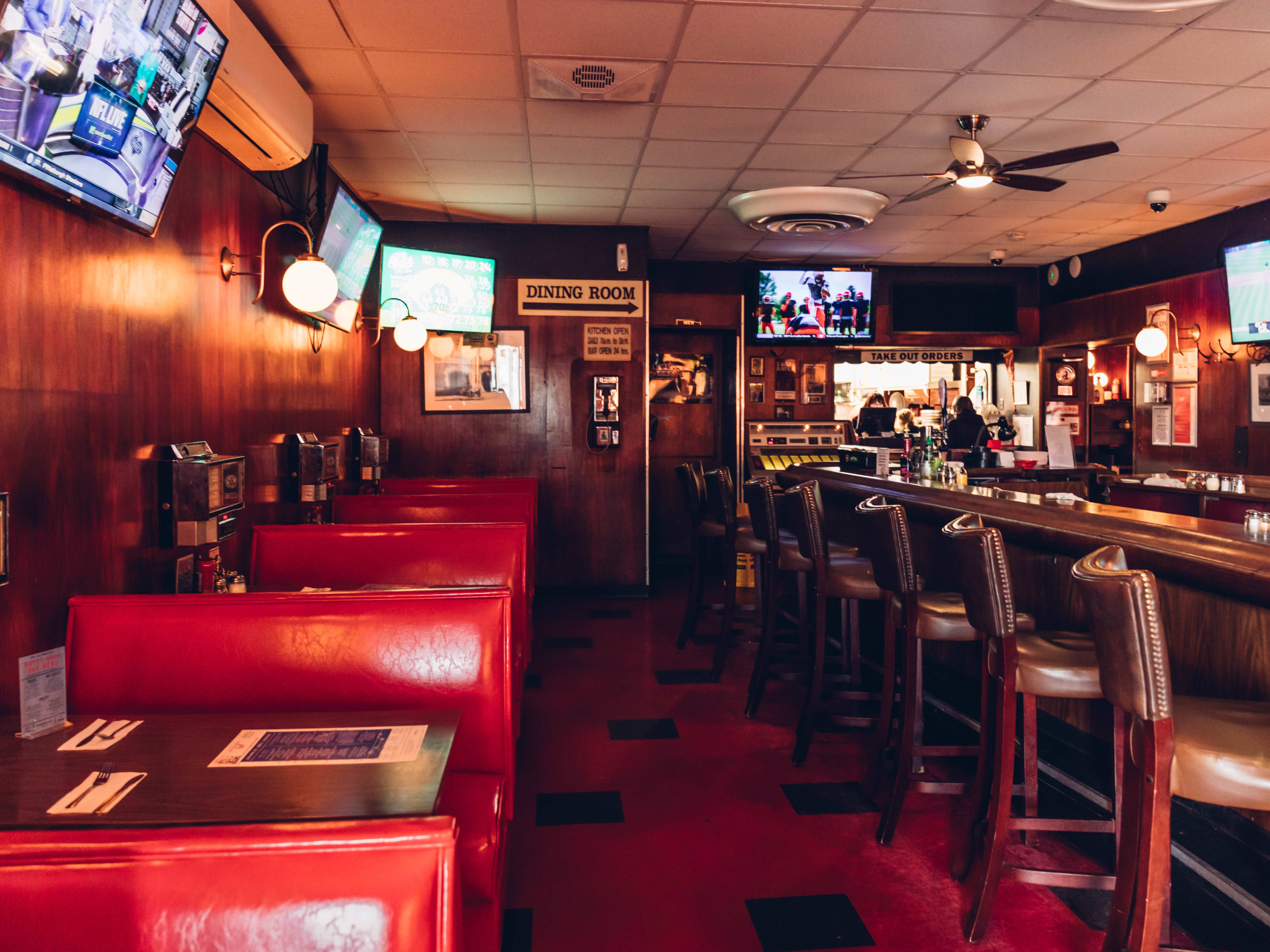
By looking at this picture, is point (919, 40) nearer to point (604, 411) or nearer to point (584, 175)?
point (584, 175)

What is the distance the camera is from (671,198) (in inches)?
226

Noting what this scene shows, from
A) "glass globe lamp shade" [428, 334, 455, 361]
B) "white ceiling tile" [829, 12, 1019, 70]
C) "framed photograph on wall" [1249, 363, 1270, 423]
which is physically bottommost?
"framed photograph on wall" [1249, 363, 1270, 423]

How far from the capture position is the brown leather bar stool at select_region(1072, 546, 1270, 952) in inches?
60.6

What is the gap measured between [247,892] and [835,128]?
450 cm

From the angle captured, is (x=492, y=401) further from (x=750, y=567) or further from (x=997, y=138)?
(x=997, y=138)

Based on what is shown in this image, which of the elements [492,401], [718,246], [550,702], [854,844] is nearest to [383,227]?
[492,401]

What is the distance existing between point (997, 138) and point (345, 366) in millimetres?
4204

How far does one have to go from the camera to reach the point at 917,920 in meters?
2.21

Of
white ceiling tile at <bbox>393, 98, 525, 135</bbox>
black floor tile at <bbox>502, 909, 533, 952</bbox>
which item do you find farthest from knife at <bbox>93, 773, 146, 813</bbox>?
white ceiling tile at <bbox>393, 98, 525, 135</bbox>

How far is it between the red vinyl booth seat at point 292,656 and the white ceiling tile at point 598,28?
2448mm

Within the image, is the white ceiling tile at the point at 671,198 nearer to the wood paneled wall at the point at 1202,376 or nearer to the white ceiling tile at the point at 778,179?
the white ceiling tile at the point at 778,179

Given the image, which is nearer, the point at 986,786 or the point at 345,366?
the point at 986,786

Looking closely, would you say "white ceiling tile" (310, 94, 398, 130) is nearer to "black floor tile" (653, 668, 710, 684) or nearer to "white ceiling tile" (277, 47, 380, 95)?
"white ceiling tile" (277, 47, 380, 95)

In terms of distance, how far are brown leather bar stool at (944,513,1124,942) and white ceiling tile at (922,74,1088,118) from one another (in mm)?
2646
